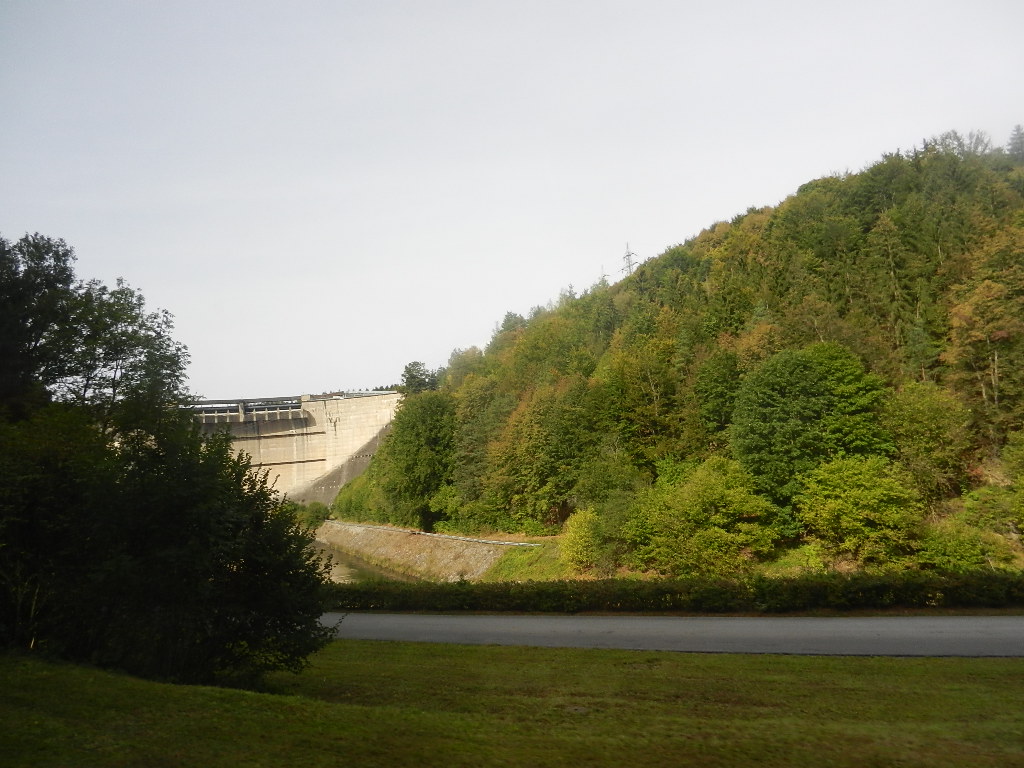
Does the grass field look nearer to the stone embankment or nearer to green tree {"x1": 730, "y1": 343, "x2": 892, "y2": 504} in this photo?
green tree {"x1": 730, "y1": 343, "x2": 892, "y2": 504}

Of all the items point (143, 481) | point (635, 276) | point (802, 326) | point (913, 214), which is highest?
point (635, 276)

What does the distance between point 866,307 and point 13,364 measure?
53491mm

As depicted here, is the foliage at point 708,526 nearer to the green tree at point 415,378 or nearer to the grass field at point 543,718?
the grass field at point 543,718

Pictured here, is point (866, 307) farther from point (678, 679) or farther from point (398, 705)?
point (398, 705)

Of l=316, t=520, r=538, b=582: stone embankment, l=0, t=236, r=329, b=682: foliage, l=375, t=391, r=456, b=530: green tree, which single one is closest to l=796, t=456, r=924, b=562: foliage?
l=316, t=520, r=538, b=582: stone embankment

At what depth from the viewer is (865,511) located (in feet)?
109

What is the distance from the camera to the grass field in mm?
7789

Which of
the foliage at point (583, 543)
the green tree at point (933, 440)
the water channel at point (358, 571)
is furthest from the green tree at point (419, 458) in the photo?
the green tree at point (933, 440)

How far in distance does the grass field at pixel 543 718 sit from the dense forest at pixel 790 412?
62.4 ft

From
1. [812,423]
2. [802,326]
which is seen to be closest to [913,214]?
[802,326]

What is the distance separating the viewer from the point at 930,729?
9.43 m

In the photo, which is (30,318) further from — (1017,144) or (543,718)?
(1017,144)

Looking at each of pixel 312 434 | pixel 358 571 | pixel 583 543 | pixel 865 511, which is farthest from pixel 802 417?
pixel 312 434

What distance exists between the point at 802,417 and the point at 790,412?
0.80m
